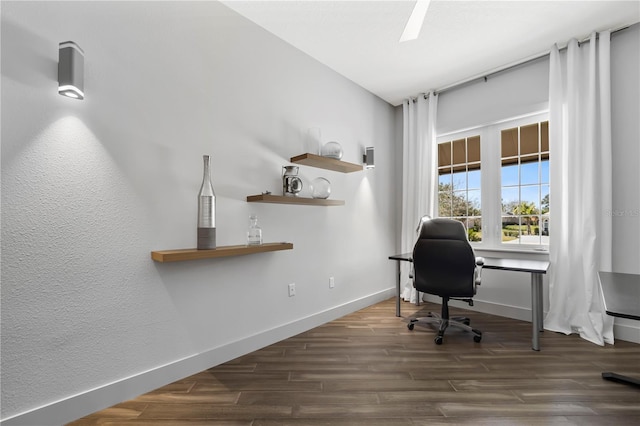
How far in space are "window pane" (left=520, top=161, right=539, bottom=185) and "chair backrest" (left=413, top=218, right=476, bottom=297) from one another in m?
1.32

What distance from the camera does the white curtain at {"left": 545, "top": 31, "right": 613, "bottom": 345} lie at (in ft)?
8.85

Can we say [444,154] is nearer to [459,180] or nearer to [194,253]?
[459,180]

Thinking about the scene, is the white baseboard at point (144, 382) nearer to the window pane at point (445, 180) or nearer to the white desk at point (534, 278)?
the white desk at point (534, 278)

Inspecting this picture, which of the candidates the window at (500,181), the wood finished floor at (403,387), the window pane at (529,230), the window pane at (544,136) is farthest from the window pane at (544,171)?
the wood finished floor at (403,387)

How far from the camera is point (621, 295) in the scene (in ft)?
5.21

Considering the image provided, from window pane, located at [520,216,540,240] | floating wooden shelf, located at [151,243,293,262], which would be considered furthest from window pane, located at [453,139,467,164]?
floating wooden shelf, located at [151,243,293,262]

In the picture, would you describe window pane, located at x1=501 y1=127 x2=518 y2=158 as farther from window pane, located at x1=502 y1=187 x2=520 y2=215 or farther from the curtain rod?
the curtain rod

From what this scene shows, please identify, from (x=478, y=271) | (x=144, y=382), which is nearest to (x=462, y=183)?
(x=478, y=271)

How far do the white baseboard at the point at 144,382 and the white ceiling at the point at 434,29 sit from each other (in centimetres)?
268

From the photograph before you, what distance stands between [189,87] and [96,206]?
3.40 ft

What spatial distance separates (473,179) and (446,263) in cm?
160

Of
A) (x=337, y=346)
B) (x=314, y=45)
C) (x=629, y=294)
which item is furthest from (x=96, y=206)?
(x=629, y=294)

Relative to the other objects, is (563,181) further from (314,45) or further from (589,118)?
(314,45)

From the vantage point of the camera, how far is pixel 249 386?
197 cm
